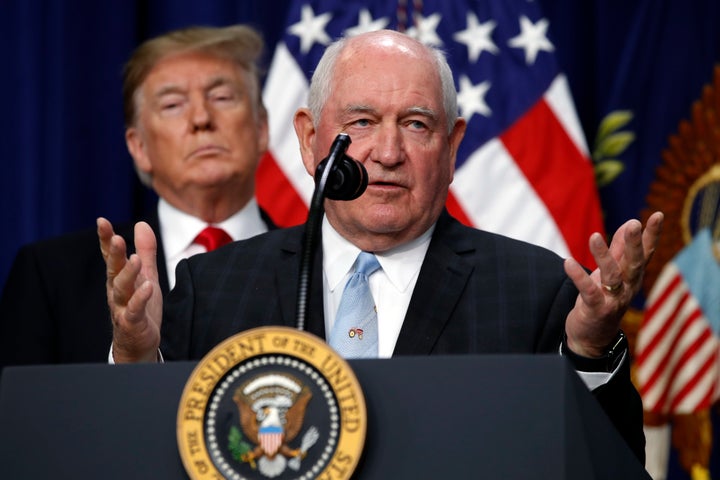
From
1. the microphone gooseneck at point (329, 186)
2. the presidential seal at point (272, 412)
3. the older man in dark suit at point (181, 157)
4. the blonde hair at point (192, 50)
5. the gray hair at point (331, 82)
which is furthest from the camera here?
the blonde hair at point (192, 50)

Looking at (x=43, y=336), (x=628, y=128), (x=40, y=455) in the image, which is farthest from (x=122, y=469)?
(x=628, y=128)

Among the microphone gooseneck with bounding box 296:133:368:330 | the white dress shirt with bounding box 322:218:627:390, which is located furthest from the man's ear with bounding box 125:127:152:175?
the microphone gooseneck with bounding box 296:133:368:330

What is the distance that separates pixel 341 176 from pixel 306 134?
82 centimetres

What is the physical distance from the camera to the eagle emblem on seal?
1439mm

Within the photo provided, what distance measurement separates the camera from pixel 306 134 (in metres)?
2.55

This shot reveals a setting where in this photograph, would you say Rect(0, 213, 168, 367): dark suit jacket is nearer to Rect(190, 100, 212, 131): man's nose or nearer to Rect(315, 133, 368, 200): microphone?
Rect(190, 100, 212, 131): man's nose

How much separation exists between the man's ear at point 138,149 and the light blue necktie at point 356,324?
161 cm

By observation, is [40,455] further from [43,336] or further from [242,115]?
[242,115]

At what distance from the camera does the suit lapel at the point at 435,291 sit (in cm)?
214

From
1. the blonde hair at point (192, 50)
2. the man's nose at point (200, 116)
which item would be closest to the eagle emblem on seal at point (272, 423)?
the man's nose at point (200, 116)

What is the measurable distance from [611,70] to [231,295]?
7.40 feet

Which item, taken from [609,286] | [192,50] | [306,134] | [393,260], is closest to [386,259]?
[393,260]

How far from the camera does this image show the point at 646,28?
13.4ft

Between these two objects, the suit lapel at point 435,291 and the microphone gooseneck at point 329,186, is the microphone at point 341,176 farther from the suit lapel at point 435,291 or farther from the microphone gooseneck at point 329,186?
the suit lapel at point 435,291
